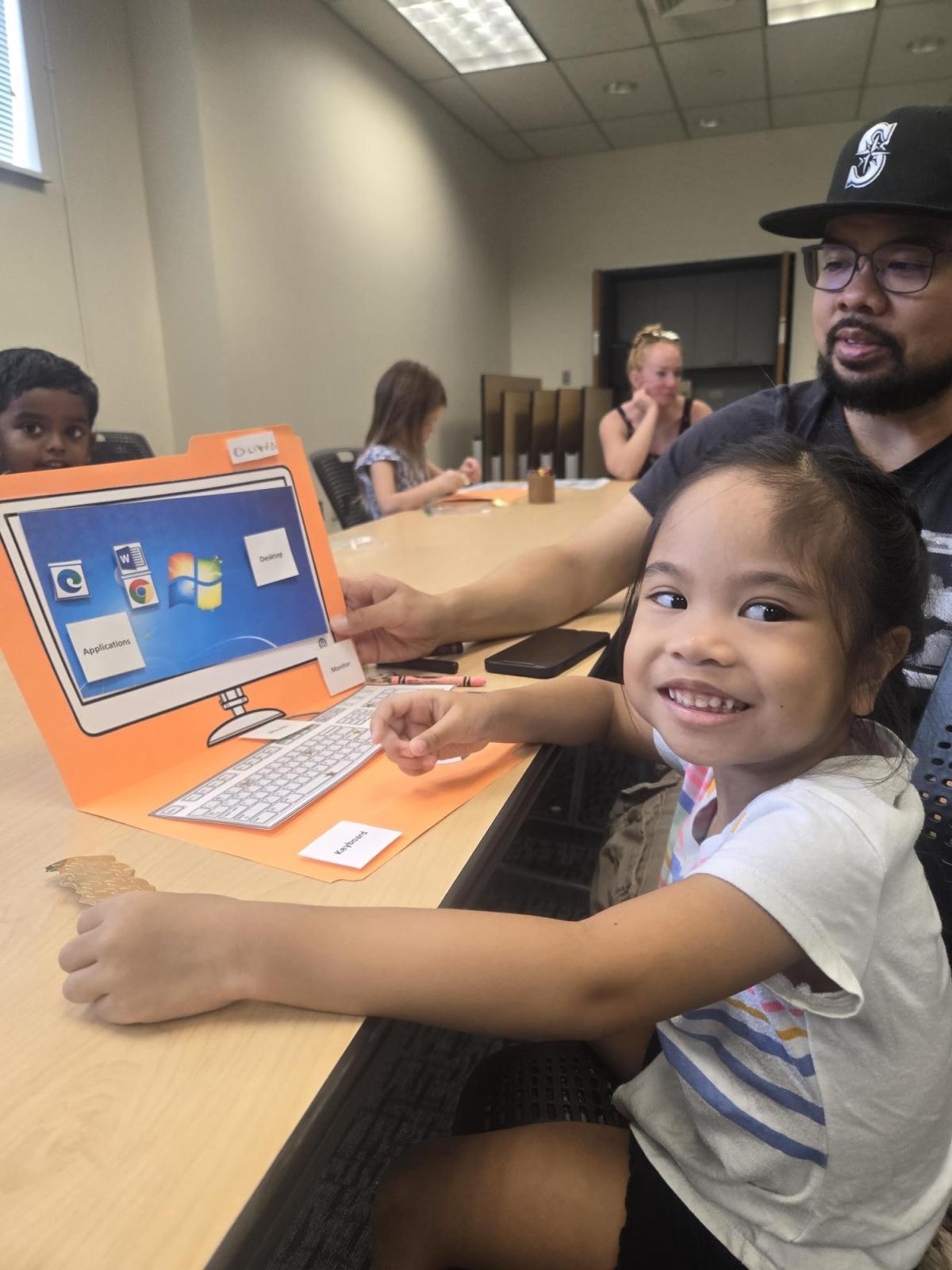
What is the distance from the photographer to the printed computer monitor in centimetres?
74

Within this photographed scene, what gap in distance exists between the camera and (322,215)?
3875mm

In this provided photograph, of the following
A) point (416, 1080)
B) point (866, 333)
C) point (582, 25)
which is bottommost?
point (416, 1080)

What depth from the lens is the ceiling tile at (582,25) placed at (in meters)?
3.79

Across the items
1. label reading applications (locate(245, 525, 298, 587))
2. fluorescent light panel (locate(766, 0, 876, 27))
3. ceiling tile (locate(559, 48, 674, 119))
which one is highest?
fluorescent light panel (locate(766, 0, 876, 27))

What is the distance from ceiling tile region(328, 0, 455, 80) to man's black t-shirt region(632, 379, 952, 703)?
3.64 m

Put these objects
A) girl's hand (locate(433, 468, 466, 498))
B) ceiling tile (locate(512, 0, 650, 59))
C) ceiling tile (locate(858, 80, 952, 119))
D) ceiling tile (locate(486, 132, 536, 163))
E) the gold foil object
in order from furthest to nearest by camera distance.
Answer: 1. ceiling tile (locate(486, 132, 536, 163))
2. ceiling tile (locate(858, 80, 952, 119))
3. ceiling tile (locate(512, 0, 650, 59))
4. girl's hand (locate(433, 468, 466, 498))
5. the gold foil object

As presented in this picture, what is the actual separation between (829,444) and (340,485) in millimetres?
2791

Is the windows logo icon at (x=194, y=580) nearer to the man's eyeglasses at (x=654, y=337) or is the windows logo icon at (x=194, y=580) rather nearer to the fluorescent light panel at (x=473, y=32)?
the man's eyeglasses at (x=654, y=337)

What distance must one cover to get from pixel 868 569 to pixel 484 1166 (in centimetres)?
58

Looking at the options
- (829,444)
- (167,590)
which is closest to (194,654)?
(167,590)

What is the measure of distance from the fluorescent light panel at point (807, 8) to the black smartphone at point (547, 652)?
416cm

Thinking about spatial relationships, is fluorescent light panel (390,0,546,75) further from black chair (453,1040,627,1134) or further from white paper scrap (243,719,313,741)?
black chair (453,1040,627,1134)

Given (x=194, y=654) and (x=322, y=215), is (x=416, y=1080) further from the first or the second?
(x=322, y=215)

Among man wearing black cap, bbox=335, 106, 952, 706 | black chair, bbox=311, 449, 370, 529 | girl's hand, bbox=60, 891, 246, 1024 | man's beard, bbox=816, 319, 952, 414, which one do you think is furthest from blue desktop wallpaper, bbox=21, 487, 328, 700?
black chair, bbox=311, 449, 370, 529
